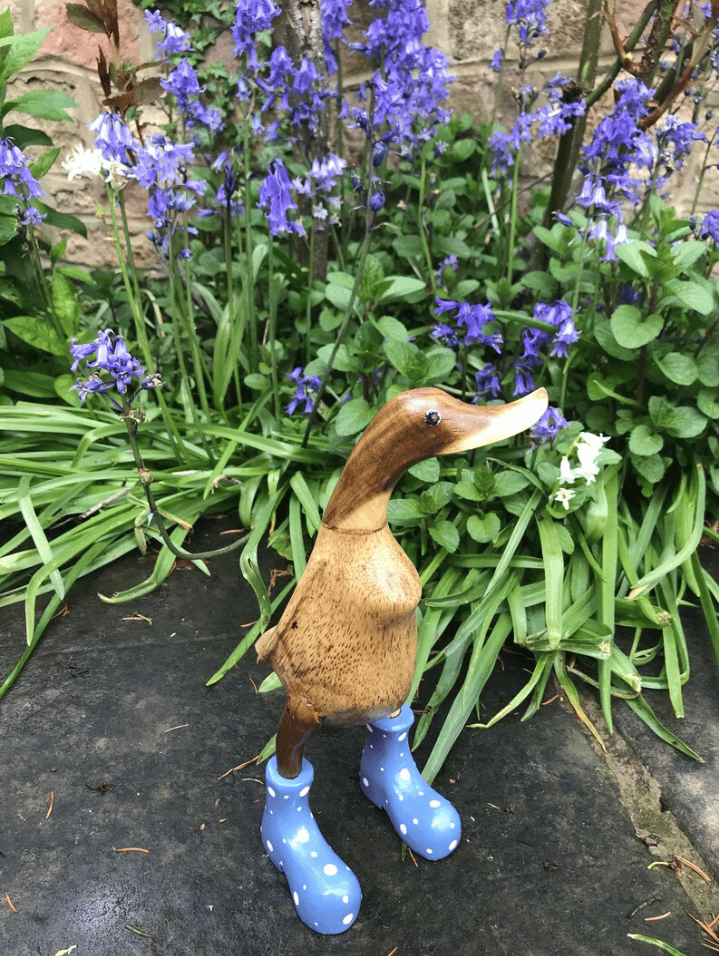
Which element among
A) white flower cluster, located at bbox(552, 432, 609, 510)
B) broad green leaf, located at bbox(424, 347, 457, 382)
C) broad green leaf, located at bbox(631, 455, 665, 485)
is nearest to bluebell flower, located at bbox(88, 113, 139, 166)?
broad green leaf, located at bbox(424, 347, 457, 382)

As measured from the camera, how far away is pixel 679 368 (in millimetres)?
2039

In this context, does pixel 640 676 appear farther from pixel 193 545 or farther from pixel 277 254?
pixel 277 254

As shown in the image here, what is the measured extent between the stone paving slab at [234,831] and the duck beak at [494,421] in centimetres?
88

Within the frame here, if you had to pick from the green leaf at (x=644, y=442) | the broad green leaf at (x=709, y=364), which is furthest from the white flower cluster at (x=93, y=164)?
the broad green leaf at (x=709, y=364)

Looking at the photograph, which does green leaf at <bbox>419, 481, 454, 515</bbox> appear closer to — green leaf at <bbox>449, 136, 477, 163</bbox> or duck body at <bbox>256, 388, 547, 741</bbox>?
duck body at <bbox>256, 388, 547, 741</bbox>

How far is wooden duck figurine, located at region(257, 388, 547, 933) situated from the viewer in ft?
3.54

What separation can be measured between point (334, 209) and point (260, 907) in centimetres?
187

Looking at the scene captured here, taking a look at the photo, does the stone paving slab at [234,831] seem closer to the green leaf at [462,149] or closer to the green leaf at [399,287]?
the green leaf at [399,287]

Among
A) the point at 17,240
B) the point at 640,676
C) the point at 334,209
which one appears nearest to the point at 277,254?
the point at 334,209

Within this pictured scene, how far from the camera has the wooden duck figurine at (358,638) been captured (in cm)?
108

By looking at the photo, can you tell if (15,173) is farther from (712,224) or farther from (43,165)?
(712,224)

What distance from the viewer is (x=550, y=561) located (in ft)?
6.26

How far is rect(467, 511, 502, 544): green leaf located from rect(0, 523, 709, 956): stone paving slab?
33 centimetres

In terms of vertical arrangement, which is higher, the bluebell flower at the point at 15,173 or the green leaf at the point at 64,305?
the bluebell flower at the point at 15,173
